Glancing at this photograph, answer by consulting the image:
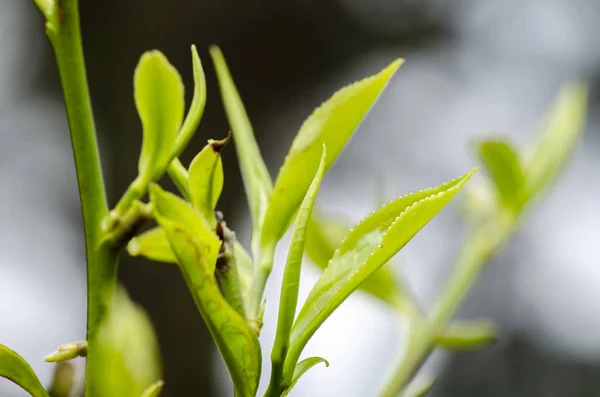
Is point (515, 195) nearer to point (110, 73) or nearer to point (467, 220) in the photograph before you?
point (467, 220)

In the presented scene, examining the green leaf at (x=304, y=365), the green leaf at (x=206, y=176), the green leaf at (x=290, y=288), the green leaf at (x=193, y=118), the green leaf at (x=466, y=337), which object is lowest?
the green leaf at (x=466, y=337)

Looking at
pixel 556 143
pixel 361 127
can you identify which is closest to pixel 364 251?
pixel 556 143

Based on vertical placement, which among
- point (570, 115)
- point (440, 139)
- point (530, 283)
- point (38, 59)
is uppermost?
point (38, 59)

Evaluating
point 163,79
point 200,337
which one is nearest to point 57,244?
point 200,337

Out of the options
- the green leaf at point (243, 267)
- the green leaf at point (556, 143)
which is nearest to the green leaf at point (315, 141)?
the green leaf at point (243, 267)

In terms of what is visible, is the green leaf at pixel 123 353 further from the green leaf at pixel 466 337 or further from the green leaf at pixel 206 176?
the green leaf at pixel 466 337
